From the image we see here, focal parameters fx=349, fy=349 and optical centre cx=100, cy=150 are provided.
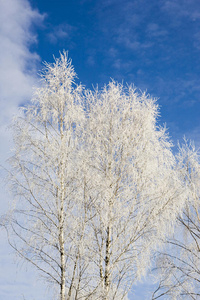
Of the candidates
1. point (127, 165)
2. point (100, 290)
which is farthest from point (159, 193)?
point (100, 290)

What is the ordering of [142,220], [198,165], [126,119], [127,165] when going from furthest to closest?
[198,165]
[126,119]
[127,165]
[142,220]

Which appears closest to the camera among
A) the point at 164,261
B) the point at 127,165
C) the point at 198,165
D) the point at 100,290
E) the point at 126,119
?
the point at 100,290

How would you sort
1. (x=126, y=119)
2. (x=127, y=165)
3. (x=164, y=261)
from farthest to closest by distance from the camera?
1. (x=164, y=261)
2. (x=126, y=119)
3. (x=127, y=165)

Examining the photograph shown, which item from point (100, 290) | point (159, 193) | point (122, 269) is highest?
point (159, 193)

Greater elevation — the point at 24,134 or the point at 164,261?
the point at 24,134

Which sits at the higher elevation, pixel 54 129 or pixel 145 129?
pixel 145 129

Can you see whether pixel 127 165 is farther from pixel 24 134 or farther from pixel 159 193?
pixel 24 134

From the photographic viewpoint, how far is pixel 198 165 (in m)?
11.9

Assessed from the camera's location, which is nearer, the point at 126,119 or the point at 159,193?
the point at 159,193

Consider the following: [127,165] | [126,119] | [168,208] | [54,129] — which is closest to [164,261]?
[168,208]

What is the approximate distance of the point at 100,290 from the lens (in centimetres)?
745

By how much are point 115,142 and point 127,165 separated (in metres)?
0.71

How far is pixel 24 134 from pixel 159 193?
353 cm

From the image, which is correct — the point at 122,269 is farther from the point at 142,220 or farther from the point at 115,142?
the point at 115,142
